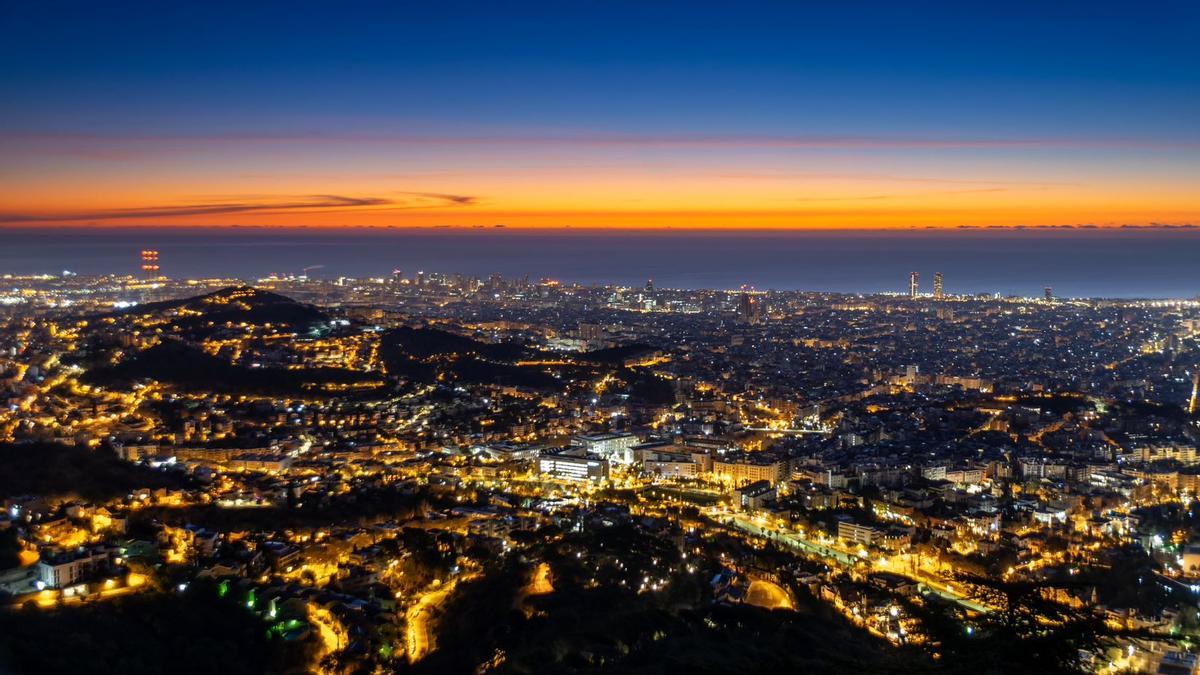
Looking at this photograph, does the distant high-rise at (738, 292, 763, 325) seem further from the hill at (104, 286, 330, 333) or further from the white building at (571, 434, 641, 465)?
the white building at (571, 434, 641, 465)

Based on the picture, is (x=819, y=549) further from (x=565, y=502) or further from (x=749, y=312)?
(x=749, y=312)

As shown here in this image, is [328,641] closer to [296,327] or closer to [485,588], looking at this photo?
[485,588]

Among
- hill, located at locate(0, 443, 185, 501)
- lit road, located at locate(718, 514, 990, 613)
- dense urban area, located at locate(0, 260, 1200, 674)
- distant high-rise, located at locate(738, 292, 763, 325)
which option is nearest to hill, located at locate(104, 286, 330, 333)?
dense urban area, located at locate(0, 260, 1200, 674)

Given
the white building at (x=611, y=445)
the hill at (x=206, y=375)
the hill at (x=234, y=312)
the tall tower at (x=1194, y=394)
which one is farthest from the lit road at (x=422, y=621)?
the hill at (x=234, y=312)

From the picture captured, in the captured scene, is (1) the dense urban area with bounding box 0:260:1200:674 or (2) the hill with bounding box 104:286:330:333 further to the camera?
(2) the hill with bounding box 104:286:330:333

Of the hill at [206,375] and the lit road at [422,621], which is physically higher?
the hill at [206,375]

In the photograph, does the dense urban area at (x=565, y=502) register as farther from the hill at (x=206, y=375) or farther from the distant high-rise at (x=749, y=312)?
the distant high-rise at (x=749, y=312)
